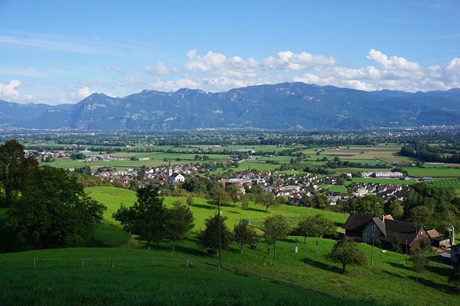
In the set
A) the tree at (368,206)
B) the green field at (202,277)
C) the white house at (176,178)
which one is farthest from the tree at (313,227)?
the white house at (176,178)

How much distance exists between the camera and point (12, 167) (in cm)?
4262

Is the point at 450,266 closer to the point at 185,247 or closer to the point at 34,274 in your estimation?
the point at 185,247

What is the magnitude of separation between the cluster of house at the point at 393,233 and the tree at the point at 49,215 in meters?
37.9

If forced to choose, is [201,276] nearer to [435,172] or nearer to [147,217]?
[147,217]

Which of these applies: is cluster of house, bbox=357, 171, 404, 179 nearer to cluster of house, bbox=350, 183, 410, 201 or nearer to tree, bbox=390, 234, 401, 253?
cluster of house, bbox=350, 183, 410, 201

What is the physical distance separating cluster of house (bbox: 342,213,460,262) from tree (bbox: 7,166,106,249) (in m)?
37.9

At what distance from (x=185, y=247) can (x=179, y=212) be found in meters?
3.88

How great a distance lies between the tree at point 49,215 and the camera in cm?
3212

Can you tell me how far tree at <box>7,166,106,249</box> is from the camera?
32.1 metres

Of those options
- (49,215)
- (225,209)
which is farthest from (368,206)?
(49,215)

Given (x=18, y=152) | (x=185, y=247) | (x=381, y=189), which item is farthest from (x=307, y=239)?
(x=381, y=189)

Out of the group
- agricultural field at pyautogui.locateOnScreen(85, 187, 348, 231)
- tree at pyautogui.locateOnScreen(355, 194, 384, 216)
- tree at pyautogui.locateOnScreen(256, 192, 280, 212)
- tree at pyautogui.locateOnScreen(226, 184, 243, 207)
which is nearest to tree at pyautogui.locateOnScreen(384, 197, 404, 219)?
tree at pyautogui.locateOnScreen(355, 194, 384, 216)

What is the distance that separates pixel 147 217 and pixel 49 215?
8373 mm

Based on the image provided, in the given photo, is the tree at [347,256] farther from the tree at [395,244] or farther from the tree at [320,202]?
the tree at [320,202]
